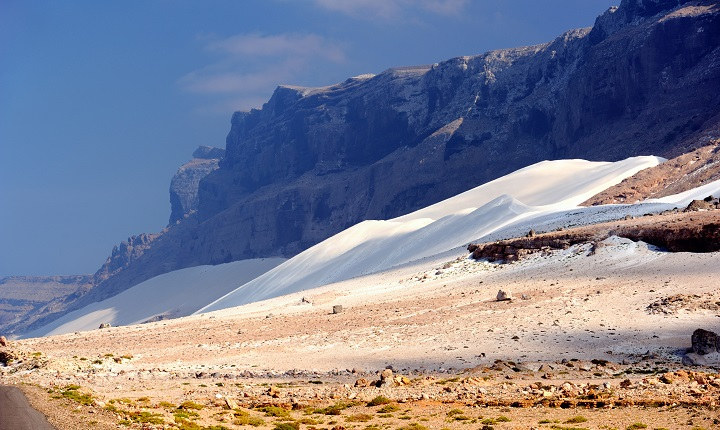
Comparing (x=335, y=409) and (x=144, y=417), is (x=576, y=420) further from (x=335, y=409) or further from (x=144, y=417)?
(x=144, y=417)

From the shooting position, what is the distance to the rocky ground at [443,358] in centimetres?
2481

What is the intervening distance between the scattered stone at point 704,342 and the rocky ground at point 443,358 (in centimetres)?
42

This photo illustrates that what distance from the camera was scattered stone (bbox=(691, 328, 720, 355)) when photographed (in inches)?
1174

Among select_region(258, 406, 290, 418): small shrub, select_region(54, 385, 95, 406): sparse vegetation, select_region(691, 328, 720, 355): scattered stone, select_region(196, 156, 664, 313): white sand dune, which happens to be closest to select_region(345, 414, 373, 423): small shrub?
select_region(258, 406, 290, 418): small shrub

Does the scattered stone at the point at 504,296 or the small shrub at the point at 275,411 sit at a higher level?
the scattered stone at the point at 504,296

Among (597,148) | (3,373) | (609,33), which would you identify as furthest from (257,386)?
(609,33)

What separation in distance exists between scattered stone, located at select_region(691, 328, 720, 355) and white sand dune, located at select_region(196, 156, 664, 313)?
4390 centimetres

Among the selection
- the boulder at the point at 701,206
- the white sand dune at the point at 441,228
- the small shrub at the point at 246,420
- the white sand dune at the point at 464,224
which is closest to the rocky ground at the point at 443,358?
the small shrub at the point at 246,420

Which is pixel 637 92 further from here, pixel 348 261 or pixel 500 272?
pixel 500 272

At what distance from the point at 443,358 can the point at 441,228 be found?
172 feet

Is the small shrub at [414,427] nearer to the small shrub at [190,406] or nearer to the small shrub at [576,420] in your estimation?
the small shrub at [576,420]

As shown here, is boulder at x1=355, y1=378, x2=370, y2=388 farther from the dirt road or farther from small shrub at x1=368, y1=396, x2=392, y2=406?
the dirt road

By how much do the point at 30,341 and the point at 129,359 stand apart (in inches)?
719

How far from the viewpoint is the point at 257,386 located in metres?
32.8
